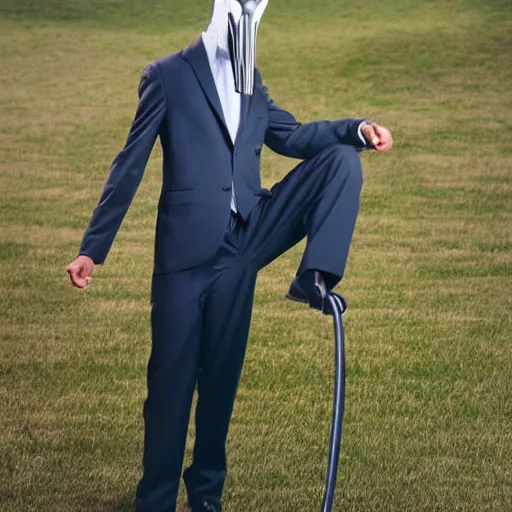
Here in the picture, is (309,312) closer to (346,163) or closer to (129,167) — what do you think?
(129,167)

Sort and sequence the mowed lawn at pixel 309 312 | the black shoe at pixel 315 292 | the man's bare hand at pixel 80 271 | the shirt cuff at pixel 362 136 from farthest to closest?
the mowed lawn at pixel 309 312 < the man's bare hand at pixel 80 271 < the shirt cuff at pixel 362 136 < the black shoe at pixel 315 292

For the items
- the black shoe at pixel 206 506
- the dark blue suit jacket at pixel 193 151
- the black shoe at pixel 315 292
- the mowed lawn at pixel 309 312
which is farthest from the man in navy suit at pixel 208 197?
the mowed lawn at pixel 309 312

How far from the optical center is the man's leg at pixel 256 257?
3902 mm

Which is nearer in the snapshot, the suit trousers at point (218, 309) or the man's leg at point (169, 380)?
Result: the suit trousers at point (218, 309)

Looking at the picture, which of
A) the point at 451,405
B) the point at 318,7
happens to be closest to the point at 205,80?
the point at 451,405

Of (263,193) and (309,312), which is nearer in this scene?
(263,193)

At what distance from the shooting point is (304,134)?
419cm

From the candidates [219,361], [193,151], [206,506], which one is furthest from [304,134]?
[206,506]

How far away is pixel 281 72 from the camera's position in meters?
23.2

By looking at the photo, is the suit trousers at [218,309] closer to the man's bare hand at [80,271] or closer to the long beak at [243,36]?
the man's bare hand at [80,271]

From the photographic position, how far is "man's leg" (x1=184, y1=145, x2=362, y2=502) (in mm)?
3902

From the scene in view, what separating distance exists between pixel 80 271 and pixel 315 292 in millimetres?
757

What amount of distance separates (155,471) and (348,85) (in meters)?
18.4

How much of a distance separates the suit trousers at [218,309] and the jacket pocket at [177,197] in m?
0.15
